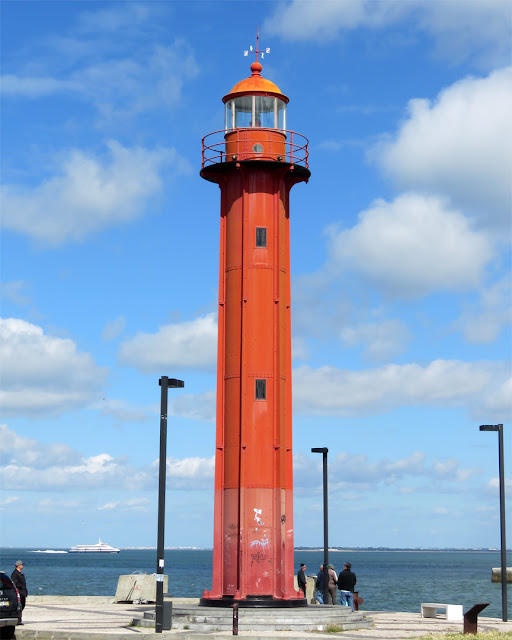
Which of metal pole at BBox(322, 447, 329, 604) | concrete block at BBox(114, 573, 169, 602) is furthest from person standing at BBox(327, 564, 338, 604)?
concrete block at BBox(114, 573, 169, 602)

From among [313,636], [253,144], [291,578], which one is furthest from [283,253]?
[313,636]

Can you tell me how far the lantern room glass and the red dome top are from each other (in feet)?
0.48

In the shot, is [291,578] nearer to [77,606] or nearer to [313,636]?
[313,636]

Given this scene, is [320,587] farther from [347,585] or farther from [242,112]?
[242,112]

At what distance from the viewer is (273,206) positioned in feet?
105

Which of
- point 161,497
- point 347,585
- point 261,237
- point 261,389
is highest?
point 261,237

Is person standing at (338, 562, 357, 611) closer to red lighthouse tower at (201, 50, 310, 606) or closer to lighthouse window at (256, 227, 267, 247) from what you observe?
red lighthouse tower at (201, 50, 310, 606)

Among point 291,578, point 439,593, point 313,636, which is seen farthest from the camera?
point 439,593

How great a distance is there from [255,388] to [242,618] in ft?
22.2

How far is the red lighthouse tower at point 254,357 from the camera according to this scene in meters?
30.2

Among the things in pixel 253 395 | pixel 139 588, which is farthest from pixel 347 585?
pixel 139 588

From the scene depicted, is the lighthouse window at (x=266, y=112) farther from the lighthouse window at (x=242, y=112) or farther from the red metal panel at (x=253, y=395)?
the red metal panel at (x=253, y=395)

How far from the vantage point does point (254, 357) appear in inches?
1222

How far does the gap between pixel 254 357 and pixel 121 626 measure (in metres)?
8.67
